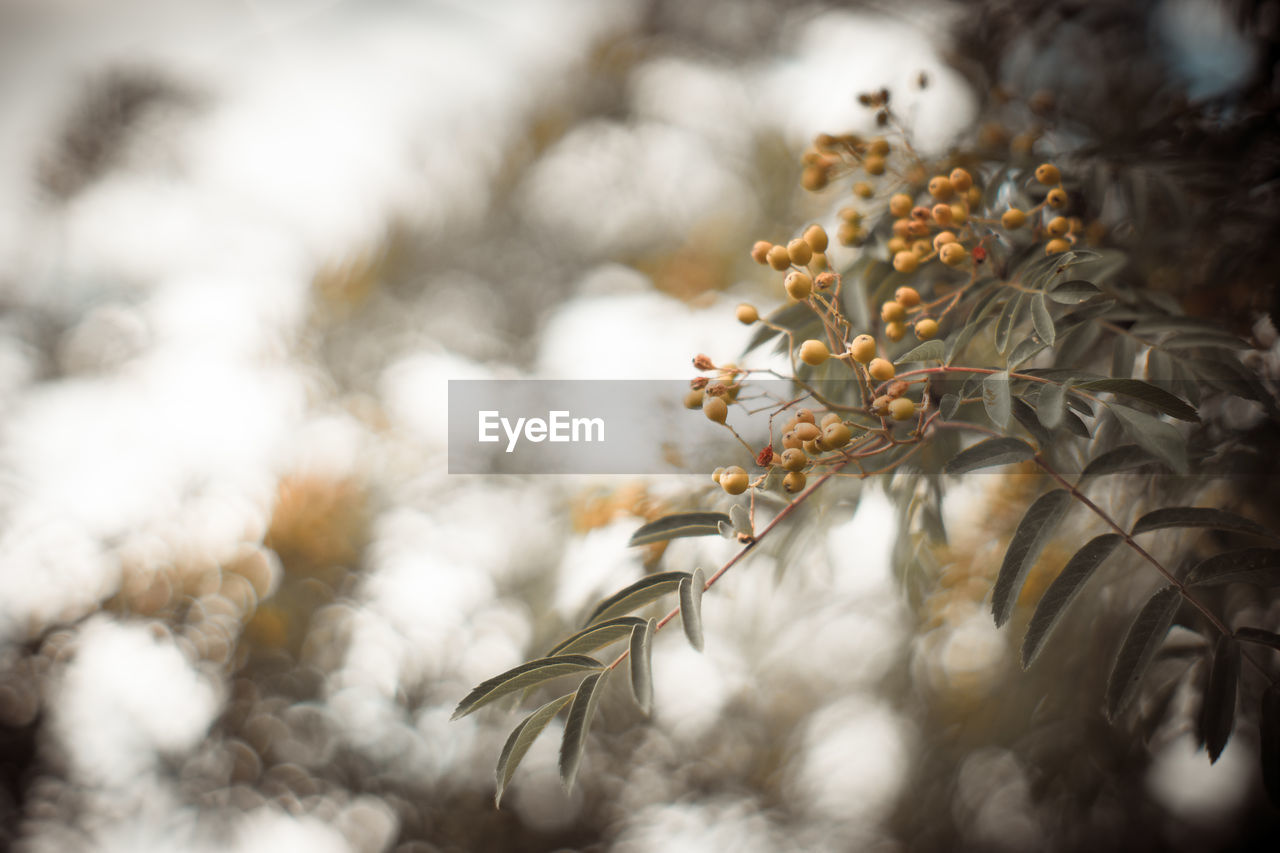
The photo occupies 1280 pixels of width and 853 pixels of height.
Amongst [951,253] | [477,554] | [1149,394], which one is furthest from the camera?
[477,554]

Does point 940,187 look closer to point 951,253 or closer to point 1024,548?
point 951,253

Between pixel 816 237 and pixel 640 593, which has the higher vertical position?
pixel 816 237

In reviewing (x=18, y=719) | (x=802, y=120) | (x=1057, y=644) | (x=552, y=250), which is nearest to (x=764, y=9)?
(x=802, y=120)

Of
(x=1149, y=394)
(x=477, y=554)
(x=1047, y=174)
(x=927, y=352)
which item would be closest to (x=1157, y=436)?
(x=1149, y=394)

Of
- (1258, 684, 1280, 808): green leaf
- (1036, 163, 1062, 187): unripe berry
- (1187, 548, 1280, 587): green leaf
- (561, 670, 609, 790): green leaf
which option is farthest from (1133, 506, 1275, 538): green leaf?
(561, 670, 609, 790): green leaf

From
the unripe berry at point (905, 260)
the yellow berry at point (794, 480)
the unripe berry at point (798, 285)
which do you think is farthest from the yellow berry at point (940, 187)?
the yellow berry at point (794, 480)

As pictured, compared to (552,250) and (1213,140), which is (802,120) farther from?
(1213,140)

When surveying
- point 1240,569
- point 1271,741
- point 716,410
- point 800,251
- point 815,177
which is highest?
point 815,177

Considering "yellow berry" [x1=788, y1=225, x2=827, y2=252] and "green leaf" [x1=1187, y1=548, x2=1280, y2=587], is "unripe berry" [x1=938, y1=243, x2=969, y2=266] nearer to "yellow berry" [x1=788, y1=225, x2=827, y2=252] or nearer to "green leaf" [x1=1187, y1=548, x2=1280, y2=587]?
"yellow berry" [x1=788, y1=225, x2=827, y2=252]
